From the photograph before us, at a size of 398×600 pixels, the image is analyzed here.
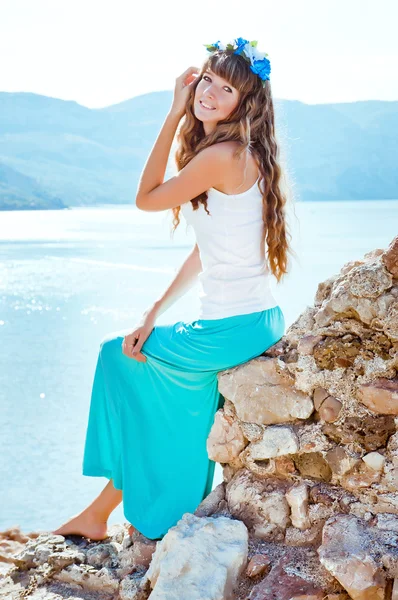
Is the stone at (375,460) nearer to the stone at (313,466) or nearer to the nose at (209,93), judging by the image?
the stone at (313,466)

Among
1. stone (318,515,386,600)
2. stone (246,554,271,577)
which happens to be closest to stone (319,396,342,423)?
stone (318,515,386,600)

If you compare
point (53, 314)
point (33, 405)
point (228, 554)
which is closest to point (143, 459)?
point (228, 554)

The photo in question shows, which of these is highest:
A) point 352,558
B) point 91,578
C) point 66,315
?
point 352,558

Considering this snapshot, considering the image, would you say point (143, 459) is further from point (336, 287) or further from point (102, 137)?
point (102, 137)

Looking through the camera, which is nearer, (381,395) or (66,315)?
(381,395)

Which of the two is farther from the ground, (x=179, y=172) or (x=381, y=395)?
(x=179, y=172)

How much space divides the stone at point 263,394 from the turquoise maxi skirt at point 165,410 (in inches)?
1.3

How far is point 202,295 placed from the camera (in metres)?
2.01

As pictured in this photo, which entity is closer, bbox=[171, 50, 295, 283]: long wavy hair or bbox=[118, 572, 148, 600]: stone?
bbox=[118, 572, 148, 600]: stone

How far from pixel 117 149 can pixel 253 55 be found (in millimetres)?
35374

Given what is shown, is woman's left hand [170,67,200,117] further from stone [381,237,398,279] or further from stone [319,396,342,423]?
stone [319,396,342,423]

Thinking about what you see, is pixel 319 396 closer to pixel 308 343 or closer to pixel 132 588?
pixel 308 343

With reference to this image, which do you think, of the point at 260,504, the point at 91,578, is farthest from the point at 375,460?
the point at 91,578

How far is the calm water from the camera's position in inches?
123
